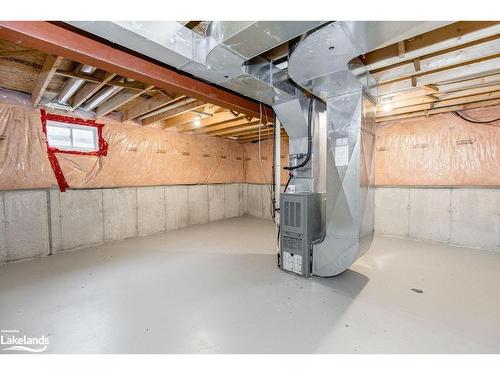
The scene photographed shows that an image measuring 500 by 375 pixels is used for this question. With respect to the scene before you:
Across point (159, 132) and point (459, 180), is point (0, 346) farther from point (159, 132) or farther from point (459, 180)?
point (459, 180)

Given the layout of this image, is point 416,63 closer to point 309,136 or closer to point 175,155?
point 309,136

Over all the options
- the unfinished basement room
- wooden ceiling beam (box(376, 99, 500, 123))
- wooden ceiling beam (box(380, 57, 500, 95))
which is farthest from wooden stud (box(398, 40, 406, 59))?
wooden ceiling beam (box(376, 99, 500, 123))

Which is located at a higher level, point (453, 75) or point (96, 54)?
point (453, 75)

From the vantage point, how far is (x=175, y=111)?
3816mm

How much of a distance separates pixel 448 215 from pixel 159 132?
559cm

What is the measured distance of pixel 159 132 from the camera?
16.2 feet

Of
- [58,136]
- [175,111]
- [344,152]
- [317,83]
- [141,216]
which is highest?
[175,111]

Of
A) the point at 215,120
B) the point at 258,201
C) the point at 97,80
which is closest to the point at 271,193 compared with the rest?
the point at 215,120

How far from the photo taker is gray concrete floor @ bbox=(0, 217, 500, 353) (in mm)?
1601

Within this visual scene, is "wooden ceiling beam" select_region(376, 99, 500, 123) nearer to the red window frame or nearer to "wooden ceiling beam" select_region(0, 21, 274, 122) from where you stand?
"wooden ceiling beam" select_region(0, 21, 274, 122)

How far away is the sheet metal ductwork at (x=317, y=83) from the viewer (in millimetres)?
1430

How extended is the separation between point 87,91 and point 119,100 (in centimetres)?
37

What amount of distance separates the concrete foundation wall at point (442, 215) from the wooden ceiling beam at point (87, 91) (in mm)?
4743
